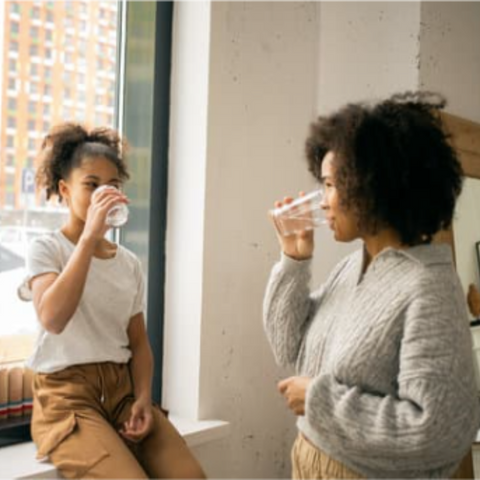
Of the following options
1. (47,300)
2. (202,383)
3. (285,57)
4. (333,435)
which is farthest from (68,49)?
(333,435)

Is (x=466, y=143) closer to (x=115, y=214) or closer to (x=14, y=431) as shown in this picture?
(x=115, y=214)

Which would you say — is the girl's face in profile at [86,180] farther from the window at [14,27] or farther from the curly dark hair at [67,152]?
the window at [14,27]

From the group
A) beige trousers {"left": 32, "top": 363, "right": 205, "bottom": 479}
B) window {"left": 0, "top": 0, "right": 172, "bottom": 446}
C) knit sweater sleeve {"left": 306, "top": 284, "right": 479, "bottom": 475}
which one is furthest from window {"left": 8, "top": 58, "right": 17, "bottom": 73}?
knit sweater sleeve {"left": 306, "top": 284, "right": 479, "bottom": 475}

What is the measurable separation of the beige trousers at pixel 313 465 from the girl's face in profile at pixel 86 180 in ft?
2.29

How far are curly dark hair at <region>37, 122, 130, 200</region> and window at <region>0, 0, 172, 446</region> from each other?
0.19m

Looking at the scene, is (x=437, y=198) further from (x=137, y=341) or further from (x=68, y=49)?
(x=68, y=49)

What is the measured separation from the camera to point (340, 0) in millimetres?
2143

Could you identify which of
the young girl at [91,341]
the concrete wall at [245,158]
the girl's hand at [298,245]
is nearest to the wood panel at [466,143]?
the concrete wall at [245,158]

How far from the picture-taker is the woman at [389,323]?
95 cm

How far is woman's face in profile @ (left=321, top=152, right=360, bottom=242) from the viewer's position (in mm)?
1102

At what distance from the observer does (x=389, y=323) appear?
1.00 metres

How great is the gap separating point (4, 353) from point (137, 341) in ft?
1.26

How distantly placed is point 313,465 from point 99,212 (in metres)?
0.66

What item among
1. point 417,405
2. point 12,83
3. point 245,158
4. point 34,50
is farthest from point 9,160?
point 417,405
